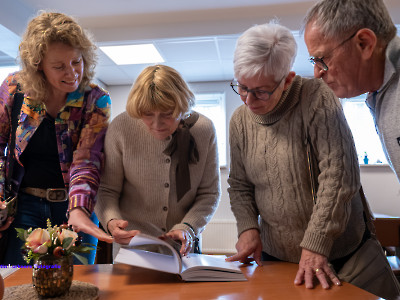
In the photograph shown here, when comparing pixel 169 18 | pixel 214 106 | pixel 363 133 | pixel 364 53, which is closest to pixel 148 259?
pixel 364 53

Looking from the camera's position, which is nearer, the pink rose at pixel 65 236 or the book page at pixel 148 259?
the pink rose at pixel 65 236

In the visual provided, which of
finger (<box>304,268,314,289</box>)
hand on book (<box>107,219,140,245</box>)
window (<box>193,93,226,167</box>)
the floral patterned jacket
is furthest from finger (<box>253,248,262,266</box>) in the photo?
window (<box>193,93,226,167</box>)

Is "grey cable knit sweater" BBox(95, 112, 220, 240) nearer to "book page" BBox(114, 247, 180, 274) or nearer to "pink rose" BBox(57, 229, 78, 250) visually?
"book page" BBox(114, 247, 180, 274)

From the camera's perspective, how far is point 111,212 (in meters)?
1.39

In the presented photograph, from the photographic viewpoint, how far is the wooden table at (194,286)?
997mm

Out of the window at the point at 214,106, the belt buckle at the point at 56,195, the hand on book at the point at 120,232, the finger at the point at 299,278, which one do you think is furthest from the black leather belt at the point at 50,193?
the window at the point at 214,106

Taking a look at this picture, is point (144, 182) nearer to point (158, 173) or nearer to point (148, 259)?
point (158, 173)

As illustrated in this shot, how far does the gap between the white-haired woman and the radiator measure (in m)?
4.78

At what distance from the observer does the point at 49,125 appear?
1523 millimetres

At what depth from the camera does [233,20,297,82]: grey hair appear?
1240 millimetres

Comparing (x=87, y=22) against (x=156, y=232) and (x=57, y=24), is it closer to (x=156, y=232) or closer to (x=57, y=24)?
(x=57, y=24)

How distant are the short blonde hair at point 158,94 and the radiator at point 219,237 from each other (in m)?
4.89

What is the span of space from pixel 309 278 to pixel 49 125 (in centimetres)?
110

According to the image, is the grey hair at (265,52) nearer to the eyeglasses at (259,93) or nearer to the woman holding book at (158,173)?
the eyeglasses at (259,93)
